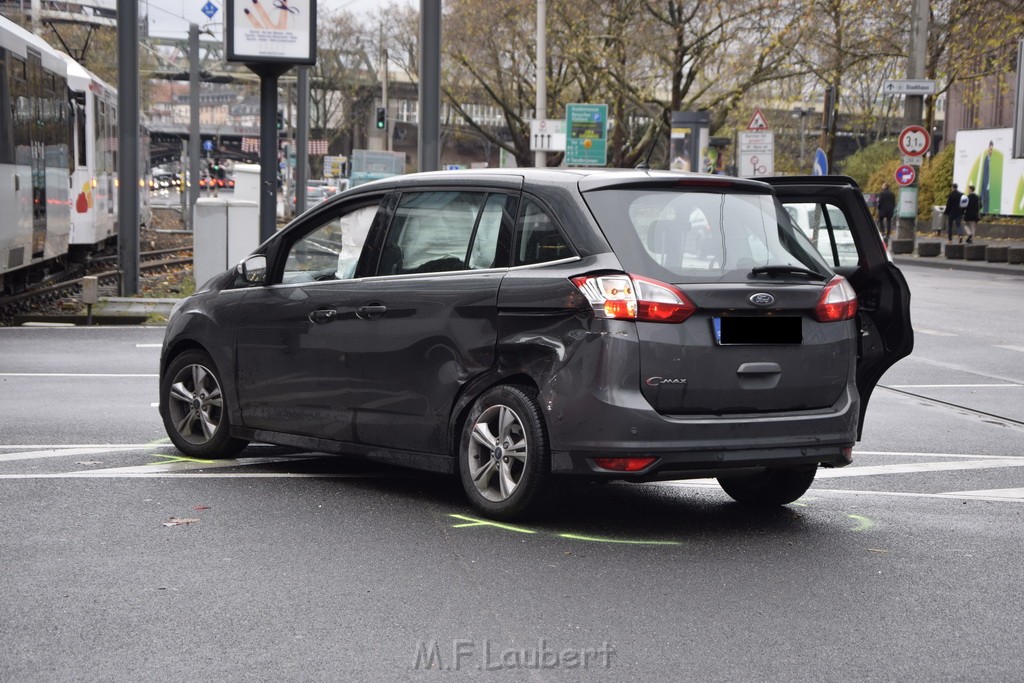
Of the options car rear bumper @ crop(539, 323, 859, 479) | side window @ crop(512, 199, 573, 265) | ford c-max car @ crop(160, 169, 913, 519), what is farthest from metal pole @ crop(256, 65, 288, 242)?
car rear bumper @ crop(539, 323, 859, 479)

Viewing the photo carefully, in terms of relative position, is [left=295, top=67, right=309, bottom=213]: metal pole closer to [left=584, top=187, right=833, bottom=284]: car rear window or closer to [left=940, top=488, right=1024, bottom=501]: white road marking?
[left=940, top=488, right=1024, bottom=501]: white road marking

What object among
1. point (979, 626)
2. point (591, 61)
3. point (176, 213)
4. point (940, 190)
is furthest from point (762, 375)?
point (176, 213)

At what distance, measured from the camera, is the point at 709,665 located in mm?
4578

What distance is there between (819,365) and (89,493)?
360 centimetres

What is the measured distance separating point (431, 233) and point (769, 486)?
2.07 m

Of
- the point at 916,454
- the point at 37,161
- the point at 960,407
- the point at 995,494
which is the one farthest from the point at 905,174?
the point at 995,494

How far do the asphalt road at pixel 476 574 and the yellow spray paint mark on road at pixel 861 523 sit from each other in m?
0.01

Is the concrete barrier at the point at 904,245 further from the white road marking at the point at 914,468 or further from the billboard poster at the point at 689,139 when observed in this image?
the white road marking at the point at 914,468

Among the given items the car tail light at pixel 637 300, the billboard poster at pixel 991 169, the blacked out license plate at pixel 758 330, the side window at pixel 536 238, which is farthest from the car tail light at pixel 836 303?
the billboard poster at pixel 991 169

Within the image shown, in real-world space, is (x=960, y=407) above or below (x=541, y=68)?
below

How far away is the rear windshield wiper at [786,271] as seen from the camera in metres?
6.41

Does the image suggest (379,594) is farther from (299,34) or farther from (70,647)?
(299,34)

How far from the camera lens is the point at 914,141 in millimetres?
35375

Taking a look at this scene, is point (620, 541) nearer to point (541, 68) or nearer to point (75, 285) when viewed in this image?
point (75, 285)
